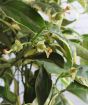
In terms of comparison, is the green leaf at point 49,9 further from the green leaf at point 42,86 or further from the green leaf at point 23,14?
the green leaf at point 42,86

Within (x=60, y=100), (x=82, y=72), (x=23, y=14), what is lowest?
(x=60, y=100)

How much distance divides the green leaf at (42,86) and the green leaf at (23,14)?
0.13 m

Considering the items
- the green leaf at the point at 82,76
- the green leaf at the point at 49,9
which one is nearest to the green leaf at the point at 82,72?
the green leaf at the point at 82,76

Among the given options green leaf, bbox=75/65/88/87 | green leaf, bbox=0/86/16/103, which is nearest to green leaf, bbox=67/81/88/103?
green leaf, bbox=75/65/88/87

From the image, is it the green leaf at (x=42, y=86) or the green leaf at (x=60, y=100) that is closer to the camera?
the green leaf at (x=42, y=86)

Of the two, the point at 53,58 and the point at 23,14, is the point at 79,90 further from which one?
the point at 23,14

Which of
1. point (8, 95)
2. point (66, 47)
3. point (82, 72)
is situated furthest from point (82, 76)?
point (8, 95)

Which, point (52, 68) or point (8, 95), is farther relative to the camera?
point (8, 95)

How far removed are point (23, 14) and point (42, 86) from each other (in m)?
0.18

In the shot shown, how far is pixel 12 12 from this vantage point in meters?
0.63

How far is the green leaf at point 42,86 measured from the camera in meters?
0.68

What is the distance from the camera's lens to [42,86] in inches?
27.3

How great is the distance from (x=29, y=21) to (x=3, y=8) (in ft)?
0.24

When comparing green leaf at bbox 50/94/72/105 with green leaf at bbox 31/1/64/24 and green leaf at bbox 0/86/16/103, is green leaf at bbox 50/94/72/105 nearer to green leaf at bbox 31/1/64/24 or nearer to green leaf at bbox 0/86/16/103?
green leaf at bbox 0/86/16/103
